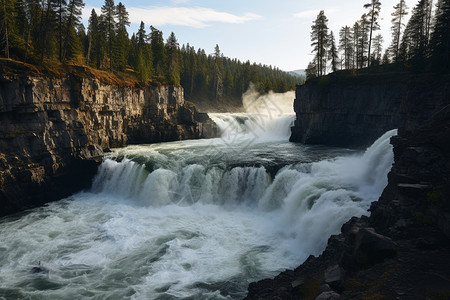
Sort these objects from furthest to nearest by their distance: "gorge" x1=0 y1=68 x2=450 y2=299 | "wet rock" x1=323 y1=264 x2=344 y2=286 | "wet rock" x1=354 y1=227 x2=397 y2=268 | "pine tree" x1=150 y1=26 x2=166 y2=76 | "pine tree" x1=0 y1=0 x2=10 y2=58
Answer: "pine tree" x1=150 y1=26 x2=166 y2=76, "pine tree" x1=0 y1=0 x2=10 y2=58, "gorge" x1=0 y1=68 x2=450 y2=299, "wet rock" x1=354 y1=227 x2=397 y2=268, "wet rock" x1=323 y1=264 x2=344 y2=286

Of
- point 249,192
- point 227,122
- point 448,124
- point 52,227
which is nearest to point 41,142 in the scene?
point 52,227

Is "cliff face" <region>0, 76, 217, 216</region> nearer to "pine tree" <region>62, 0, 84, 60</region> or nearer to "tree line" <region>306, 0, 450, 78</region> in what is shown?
"pine tree" <region>62, 0, 84, 60</region>

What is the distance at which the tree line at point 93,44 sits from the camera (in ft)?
103

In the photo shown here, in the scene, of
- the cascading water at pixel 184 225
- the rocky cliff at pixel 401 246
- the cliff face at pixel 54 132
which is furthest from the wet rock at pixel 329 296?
the cliff face at pixel 54 132

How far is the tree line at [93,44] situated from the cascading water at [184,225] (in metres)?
17.3

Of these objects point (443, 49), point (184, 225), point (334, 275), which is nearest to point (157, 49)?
point (184, 225)

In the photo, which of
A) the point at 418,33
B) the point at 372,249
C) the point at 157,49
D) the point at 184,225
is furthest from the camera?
the point at 157,49

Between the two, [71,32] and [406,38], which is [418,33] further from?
[71,32]

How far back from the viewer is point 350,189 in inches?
769

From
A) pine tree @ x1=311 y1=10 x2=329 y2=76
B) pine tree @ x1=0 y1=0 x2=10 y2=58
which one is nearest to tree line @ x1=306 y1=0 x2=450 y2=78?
pine tree @ x1=311 y1=10 x2=329 y2=76

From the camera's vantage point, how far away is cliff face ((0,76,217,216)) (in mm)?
25219

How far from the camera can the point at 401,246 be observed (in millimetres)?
9703

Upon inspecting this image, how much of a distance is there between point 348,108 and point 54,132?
35616 mm

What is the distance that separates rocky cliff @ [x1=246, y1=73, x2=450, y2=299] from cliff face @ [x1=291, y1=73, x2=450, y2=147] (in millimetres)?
14874
